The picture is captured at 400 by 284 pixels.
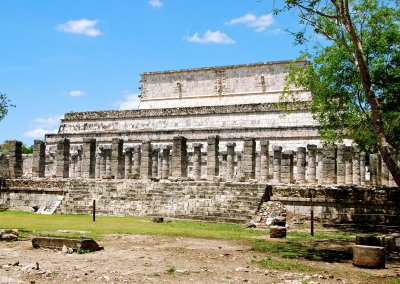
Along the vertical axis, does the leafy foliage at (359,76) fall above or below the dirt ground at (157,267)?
above

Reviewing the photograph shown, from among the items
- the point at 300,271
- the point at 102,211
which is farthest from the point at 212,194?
the point at 300,271

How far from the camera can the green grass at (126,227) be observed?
13.6 m

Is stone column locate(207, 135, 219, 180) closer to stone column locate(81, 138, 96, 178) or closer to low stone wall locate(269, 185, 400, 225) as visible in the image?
low stone wall locate(269, 185, 400, 225)

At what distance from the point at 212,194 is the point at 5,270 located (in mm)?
11656

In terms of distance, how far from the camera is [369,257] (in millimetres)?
9148

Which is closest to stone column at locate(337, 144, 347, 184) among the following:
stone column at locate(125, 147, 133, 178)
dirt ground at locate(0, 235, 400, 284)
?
stone column at locate(125, 147, 133, 178)

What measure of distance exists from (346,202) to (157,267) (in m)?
10.7

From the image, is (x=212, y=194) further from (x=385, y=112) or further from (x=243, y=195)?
(x=385, y=112)

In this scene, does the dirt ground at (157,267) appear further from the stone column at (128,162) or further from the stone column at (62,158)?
the stone column at (128,162)

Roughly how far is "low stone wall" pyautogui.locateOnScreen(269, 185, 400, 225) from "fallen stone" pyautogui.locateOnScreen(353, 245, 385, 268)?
328 inches

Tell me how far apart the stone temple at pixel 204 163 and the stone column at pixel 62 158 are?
0.05 meters

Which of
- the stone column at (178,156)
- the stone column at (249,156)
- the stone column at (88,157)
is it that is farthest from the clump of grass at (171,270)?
the stone column at (88,157)

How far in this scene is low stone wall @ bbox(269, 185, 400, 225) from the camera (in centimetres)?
1723

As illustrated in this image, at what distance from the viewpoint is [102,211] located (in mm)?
19938
